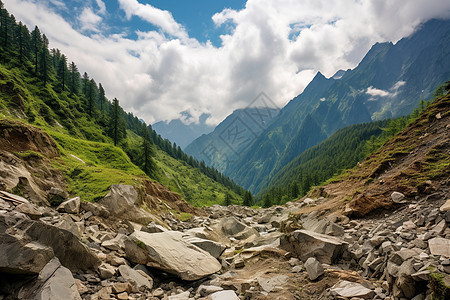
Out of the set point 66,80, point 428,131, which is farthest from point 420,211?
point 66,80

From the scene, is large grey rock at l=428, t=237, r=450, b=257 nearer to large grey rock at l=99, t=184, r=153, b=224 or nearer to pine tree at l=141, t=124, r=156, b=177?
large grey rock at l=99, t=184, r=153, b=224

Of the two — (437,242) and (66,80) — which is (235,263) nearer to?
(437,242)

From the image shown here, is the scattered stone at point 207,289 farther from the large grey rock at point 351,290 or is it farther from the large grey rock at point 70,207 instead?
the large grey rock at point 70,207

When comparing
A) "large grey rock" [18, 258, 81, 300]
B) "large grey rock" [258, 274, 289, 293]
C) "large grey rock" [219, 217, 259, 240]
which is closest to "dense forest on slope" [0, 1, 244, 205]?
"large grey rock" [18, 258, 81, 300]

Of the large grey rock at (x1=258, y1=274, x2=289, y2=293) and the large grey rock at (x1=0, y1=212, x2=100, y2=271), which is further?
the large grey rock at (x1=258, y1=274, x2=289, y2=293)

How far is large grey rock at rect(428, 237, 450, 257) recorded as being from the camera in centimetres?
673

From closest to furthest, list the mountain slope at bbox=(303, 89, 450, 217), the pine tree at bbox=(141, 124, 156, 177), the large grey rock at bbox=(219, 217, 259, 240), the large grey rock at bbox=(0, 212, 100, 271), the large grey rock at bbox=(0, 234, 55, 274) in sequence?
the large grey rock at bbox=(0, 234, 55, 274), the large grey rock at bbox=(0, 212, 100, 271), the mountain slope at bbox=(303, 89, 450, 217), the large grey rock at bbox=(219, 217, 259, 240), the pine tree at bbox=(141, 124, 156, 177)

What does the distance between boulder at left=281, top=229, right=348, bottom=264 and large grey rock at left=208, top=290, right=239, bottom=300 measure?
16.8 ft

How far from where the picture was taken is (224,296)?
31.8 feet

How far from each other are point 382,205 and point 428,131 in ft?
60.6

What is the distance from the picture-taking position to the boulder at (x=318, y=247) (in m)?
11.5

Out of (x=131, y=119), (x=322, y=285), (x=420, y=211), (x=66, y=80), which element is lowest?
(x=322, y=285)

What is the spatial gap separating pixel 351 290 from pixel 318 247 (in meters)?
4.25

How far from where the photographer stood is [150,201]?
80.0ft
